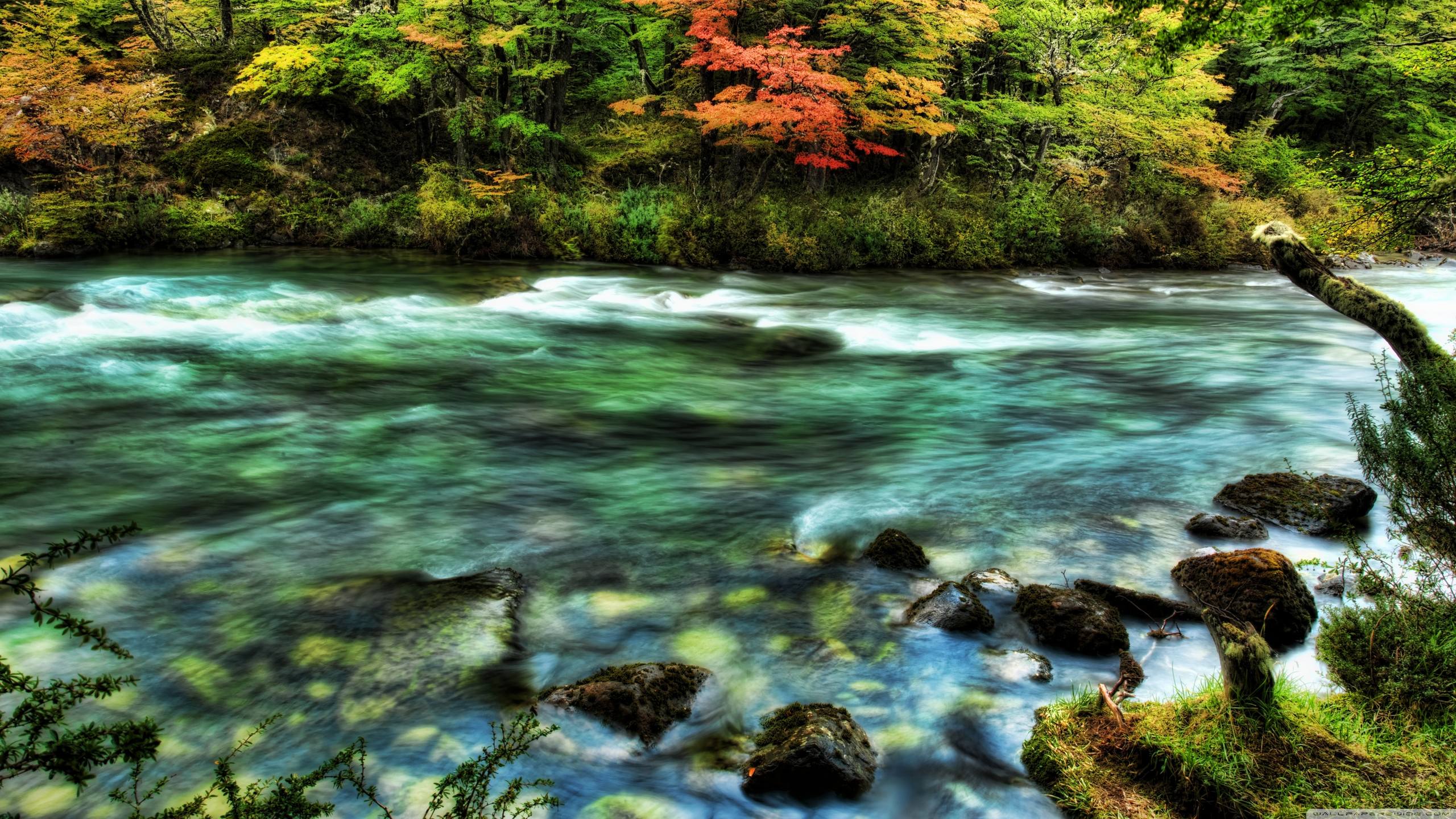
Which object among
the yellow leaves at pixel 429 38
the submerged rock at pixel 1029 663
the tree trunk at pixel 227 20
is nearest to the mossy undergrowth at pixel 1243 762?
the submerged rock at pixel 1029 663

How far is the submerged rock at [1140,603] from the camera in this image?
4875 millimetres

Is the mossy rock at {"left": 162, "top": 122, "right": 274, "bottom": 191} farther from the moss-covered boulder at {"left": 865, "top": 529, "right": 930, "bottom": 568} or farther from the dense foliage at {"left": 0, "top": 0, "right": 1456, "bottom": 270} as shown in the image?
the moss-covered boulder at {"left": 865, "top": 529, "right": 930, "bottom": 568}

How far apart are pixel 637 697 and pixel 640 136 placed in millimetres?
19609

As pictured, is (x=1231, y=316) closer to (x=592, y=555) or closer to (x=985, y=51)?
(x=985, y=51)

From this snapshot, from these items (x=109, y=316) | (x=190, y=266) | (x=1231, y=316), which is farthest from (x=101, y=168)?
(x=1231, y=316)

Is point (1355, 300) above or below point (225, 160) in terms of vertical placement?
above

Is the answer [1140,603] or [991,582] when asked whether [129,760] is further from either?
[1140,603]

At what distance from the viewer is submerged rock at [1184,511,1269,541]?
19.4ft

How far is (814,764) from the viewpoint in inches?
144

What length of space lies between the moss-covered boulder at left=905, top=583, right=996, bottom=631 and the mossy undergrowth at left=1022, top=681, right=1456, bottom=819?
1153 millimetres

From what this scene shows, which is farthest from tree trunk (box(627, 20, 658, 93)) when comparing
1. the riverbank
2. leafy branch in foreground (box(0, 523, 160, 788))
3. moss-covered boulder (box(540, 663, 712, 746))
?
leafy branch in foreground (box(0, 523, 160, 788))

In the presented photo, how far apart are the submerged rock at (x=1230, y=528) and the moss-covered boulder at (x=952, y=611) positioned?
2.26 m

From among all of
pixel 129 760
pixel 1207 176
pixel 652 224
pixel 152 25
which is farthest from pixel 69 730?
pixel 152 25

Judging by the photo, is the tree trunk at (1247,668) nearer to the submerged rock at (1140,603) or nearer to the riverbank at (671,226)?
the submerged rock at (1140,603)
